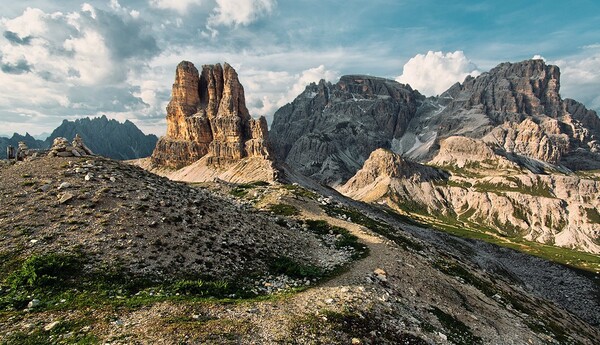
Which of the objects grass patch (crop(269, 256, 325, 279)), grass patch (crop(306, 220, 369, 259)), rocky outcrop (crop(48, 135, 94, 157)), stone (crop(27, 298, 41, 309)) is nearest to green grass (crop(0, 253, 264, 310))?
stone (crop(27, 298, 41, 309))

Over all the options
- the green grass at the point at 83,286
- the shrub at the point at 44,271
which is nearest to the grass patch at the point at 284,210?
the green grass at the point at 83,286

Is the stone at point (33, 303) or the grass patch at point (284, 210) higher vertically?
the stone at point (33, 303)

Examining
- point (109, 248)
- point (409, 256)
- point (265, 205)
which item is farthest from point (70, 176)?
point (409, 256)

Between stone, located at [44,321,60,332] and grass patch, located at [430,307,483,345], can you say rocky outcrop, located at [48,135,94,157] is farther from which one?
grass patch, located at [430,307,483,345]

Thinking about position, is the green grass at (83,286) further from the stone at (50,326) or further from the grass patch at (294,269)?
the grass patch at (294,269)

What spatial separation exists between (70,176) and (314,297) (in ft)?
81.9

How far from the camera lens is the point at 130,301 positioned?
1730 cm

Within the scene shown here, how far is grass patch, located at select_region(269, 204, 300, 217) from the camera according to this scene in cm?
5125

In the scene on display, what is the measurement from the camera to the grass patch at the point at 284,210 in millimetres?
51250

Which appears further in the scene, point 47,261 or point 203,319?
point 47,261

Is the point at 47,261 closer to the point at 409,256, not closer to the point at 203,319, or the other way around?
the point at 203,319

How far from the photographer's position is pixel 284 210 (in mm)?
52656

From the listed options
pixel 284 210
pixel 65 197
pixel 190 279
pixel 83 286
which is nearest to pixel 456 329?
pixel 190 279

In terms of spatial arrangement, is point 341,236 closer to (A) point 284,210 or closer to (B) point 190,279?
(A) point 284,210
